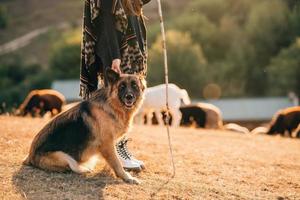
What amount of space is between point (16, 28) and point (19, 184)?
6535cm

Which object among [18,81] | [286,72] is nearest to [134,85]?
[286,72]

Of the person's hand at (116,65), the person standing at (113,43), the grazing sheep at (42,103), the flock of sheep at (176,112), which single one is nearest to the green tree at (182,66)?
the flock of sheep at (176,112)

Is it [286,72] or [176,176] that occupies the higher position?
[286,72]

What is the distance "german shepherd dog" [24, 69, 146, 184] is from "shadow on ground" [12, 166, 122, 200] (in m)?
0.11

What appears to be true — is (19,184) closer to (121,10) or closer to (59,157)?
(59,157)

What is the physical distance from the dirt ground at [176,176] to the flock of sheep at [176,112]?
7.65 metres

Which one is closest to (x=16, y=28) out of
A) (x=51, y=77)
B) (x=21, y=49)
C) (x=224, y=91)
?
(x=21, y=49)

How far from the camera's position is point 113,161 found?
20.8ft

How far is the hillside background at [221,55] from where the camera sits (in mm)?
39375

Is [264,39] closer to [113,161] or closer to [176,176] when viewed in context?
[176,176]

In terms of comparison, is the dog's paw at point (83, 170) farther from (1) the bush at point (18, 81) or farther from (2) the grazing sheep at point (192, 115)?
(1) the bush at point (18, 81)

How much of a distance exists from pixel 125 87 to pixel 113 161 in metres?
0.82

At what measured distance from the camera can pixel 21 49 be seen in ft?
198

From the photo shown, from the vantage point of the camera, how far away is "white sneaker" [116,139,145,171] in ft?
22.5
